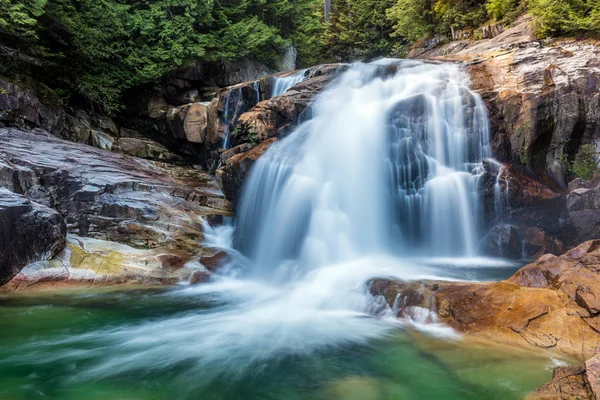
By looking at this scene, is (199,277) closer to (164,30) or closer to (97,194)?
(97,194)

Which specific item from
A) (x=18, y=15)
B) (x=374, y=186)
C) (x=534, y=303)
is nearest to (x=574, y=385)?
(x=534, y=303)

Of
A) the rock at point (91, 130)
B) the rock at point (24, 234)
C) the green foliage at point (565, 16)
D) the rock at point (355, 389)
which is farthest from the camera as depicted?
the rock at point (91, 130)

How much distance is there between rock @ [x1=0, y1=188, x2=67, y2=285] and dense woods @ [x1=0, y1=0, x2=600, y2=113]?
706 centimetres

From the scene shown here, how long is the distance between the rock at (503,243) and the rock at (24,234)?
34.5 ft

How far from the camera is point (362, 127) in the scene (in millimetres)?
11914

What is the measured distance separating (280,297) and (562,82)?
377 inches

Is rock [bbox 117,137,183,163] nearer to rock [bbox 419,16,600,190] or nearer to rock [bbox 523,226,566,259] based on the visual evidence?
rock [bbox 419,16,600,190]

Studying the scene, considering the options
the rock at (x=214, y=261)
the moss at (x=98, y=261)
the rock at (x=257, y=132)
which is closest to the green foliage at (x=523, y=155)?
the rock at (x=257, y=132)

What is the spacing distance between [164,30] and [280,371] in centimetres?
1723

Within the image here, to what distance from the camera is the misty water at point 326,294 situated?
4.36 meters

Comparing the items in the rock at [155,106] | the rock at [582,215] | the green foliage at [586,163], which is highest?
the rock at [155,106]

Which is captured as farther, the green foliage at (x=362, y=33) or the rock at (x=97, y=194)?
the green foliage at (x=362, y=33)

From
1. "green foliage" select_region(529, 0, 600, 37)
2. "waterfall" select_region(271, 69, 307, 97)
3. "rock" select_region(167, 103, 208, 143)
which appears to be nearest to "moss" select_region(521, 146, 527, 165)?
"green foliage" select_region(529, 0, 600, 37)

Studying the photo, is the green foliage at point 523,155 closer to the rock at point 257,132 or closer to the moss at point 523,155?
the moss at point 523,155
